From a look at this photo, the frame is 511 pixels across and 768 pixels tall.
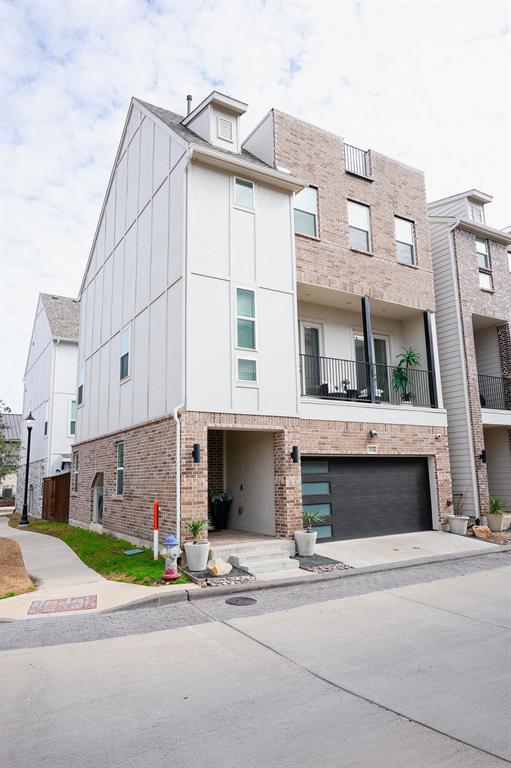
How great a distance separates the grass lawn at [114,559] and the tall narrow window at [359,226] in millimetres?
9529

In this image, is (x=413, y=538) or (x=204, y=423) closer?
(x=204, y=423)

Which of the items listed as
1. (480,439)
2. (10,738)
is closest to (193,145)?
(10,738)

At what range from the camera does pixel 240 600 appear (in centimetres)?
757

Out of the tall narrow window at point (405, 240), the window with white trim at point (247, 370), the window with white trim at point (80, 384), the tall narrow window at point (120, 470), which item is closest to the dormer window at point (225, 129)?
the window with white trim at point (247, 370)

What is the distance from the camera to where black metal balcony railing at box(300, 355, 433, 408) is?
1334 cm

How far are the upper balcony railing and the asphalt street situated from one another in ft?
38.5

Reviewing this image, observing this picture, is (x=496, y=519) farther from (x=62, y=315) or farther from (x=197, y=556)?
(x=62, y=315)

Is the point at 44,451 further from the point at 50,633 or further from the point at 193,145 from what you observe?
the point at 50,633

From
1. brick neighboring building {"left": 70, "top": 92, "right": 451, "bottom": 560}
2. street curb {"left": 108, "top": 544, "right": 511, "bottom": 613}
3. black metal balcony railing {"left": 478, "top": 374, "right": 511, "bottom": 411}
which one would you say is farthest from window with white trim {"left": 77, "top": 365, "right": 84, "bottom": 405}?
black metal balcony railing {"left": 478, "top": 374, "right": 511, "bottom": 411}

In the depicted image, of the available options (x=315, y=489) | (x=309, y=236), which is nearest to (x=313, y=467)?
(x=315, y=489)

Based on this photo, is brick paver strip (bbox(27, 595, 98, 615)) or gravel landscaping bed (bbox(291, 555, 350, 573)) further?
gravel landscaping bed (bbox(291, 555, 350, 573))

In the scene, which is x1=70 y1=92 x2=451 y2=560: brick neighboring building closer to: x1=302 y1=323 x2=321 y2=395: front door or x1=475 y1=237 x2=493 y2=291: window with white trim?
x1=302 y1=323 x2=321 y2=395: front door

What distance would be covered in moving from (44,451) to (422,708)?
2343 cm

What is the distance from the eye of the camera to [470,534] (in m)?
13.4
